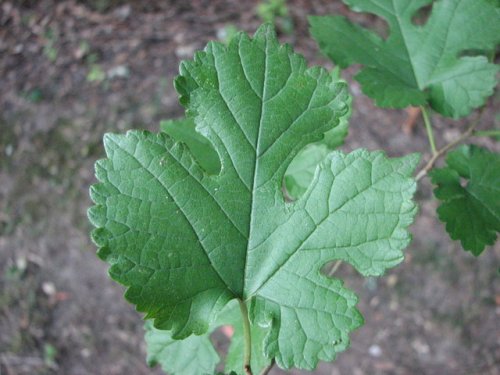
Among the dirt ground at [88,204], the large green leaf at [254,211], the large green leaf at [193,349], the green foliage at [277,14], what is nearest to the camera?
the large green leaf at [254,211]

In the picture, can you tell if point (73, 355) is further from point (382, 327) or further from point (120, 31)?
point (120, 31)

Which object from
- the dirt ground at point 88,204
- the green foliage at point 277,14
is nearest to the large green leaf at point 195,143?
the dirt ground at point 88,204

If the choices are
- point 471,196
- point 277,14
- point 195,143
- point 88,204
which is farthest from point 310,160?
point 277,14

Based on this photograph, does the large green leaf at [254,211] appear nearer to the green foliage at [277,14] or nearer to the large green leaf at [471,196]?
the large green leaf at [471,196]

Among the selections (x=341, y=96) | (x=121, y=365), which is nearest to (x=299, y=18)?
(x=121, y=365)

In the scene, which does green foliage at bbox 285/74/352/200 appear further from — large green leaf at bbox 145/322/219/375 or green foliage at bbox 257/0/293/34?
green foliage at bbox 257/0/293/34

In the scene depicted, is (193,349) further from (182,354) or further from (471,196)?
(471,196)
